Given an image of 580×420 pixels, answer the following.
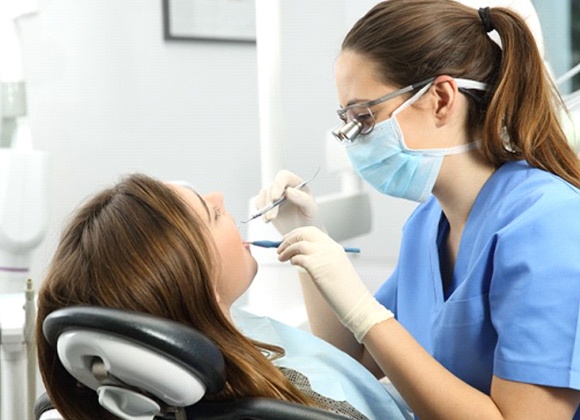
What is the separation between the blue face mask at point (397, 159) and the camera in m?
1.40

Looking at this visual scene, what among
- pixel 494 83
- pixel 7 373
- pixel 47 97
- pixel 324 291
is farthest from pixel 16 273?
pixel 494 83

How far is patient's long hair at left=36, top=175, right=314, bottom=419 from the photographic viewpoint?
1117 millimetres

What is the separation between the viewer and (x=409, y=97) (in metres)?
1.39

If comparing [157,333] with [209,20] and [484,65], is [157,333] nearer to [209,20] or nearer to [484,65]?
[484,65]

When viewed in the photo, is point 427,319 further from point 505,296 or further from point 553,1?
point 553,1

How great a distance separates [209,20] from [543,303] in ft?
6.14

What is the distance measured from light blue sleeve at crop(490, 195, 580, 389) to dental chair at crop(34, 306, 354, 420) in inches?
12.8

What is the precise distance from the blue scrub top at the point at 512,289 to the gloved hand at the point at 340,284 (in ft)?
0.49

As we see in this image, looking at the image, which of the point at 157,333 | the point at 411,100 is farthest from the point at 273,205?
the point at 157,333

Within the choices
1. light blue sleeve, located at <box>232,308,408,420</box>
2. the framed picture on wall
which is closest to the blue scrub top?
light blue sleeve, located at <box>232,308,408,420</box>

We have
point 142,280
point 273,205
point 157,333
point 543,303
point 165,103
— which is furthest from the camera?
point 165,103

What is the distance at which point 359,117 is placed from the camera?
1.41 metres

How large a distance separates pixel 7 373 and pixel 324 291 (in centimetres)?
81

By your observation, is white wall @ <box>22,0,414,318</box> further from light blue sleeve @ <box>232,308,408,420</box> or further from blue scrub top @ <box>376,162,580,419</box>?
blue scrub top @ <box>376,162,580,419</box>
